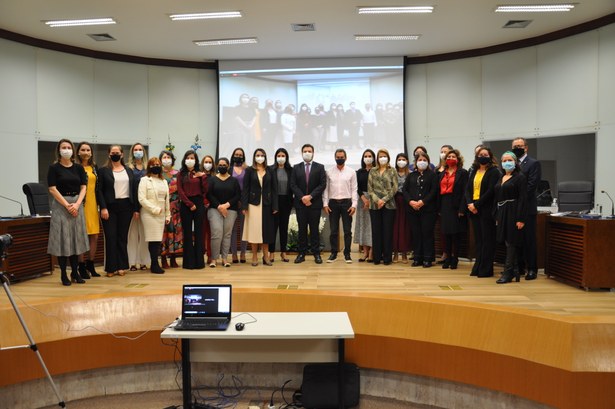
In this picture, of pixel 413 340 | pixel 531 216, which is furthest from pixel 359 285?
pixel 531 216

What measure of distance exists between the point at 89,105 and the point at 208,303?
7067 millimetres

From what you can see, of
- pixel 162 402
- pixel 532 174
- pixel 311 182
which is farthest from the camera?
pixel 311 182

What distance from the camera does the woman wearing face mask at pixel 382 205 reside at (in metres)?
6.39

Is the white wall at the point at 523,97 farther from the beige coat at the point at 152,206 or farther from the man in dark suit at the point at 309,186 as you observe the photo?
the beige coat at the point at 152,206

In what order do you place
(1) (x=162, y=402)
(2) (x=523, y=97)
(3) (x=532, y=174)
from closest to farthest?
(1) (x=162, y=402) → (3) (x=532, y=174) → (2) (x=523, y=97)

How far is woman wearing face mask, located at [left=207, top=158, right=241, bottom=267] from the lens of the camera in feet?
20.7

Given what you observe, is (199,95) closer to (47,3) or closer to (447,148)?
(47,3)

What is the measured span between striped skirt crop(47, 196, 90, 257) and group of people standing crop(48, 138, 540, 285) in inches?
0.4

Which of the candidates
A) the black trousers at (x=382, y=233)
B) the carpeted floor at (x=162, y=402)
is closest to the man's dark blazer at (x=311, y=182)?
the black trousers at (x=382, y=233)

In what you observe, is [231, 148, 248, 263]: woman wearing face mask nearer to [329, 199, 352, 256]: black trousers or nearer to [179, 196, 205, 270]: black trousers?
[179, 196, 205, 270]: black trousers

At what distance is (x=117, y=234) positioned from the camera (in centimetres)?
578

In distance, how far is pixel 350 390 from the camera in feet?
12.4

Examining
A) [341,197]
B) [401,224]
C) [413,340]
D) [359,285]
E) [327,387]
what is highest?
[341,197]

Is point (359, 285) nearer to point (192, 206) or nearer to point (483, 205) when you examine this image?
point (483, 205)
